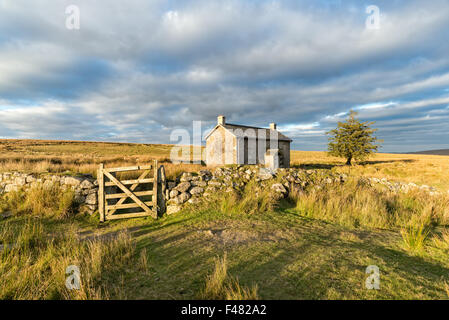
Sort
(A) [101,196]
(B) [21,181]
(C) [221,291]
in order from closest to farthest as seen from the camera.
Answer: (C) [221,291]
(A) [101,196]
(B) [21,181]

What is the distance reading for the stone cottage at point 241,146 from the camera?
855 inches

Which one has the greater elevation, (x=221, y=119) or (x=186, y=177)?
(x=221, y=119)

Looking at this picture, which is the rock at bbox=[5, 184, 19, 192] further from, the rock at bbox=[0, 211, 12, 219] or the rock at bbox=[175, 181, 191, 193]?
the rock at bbox=[175, 181, 191, 193]

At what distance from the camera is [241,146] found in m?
21.9

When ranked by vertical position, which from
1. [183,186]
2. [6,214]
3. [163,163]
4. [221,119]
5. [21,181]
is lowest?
[6,214]

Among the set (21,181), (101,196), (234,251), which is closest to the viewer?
(234,251)

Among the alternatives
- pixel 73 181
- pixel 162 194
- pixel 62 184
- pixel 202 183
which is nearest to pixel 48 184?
pixel 62 184

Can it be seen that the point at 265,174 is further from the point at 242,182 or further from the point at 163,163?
the point at 163,163

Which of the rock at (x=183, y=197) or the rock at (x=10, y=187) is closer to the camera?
the rock at (x=183, y=197)

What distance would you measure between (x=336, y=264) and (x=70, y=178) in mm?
10465

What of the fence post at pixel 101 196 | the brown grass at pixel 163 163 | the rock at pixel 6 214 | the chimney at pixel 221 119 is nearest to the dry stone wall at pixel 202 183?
the fence post at pixel 101 196

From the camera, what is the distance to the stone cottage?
21.7 metres

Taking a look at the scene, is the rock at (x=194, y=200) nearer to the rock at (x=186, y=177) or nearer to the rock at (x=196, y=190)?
the rock at (x=196, y=190)

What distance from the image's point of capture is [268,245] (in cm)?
539
